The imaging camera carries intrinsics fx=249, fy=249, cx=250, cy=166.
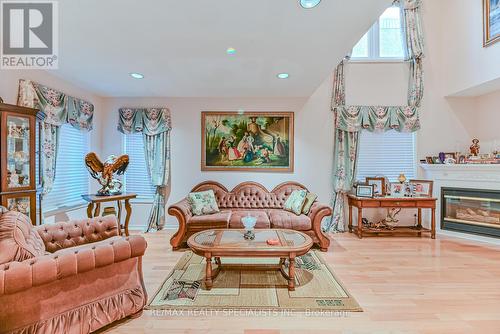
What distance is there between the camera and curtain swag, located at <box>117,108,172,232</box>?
5102mm

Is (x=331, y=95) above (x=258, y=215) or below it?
above

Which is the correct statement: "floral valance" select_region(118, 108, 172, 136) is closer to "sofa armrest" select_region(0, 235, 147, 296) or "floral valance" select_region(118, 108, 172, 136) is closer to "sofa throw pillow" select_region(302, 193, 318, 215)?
"sofa throw pillow" select_region(302, 193, 318, 215)

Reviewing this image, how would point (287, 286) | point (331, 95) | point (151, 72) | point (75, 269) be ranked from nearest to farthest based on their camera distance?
point (75, 269), point (287, 286), point (151, 72), point (331, 95)

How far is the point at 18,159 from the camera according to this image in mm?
3035

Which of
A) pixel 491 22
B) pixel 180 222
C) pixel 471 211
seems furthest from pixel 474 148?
pixel 180 222

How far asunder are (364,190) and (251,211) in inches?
88.1

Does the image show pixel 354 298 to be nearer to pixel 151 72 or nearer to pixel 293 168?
pixel 293 168

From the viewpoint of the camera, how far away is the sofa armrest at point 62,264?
1.72m

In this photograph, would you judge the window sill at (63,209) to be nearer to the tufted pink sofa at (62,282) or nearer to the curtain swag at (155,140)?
the curtain swag at (155,140)

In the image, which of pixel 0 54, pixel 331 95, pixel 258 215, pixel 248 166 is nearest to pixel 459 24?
pixel 331 95

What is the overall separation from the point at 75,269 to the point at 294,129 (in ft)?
14.0

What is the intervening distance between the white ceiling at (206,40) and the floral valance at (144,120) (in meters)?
0.83

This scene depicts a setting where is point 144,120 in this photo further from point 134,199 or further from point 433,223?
point 433,223

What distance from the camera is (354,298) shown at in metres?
2.61
